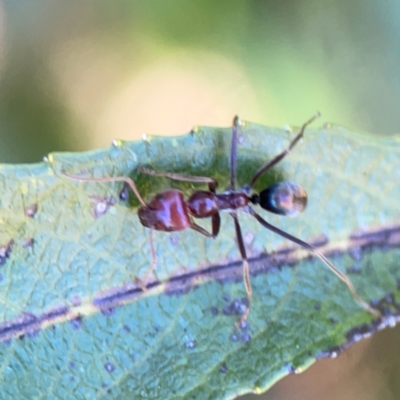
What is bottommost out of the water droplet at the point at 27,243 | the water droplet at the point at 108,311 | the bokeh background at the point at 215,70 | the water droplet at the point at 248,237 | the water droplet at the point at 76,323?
the water droplet at the point at 76,323

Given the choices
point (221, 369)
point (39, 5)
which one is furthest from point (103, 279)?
point (39, 5)

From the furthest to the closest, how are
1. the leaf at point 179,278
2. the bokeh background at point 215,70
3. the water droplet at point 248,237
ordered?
the bokeh background at point 215,70 → the water droplet at point 248,237 → the leaf at point 179,278

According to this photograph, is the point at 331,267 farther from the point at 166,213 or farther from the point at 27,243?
the point at 27,243

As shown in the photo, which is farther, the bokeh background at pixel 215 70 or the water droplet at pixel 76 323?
the bokeh background at pixel 215 70

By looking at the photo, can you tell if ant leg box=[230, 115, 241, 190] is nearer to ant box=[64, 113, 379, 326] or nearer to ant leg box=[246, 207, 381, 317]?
ant box=[64, 113, 379, 326]

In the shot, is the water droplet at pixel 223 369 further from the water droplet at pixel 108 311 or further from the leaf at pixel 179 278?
the water droplet at pixel 108 311

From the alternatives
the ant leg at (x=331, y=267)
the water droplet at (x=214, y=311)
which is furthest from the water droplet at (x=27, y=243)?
the ant leg at (x=331, y=267)

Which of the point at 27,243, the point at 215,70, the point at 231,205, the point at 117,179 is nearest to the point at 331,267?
the point at 231,205
